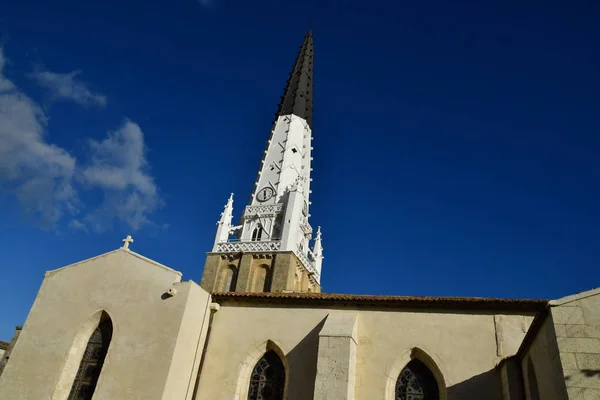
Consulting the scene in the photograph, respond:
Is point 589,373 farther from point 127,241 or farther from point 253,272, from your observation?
point 253,272

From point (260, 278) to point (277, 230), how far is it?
342 cm

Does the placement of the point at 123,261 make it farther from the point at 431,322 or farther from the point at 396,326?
the point at 431,322

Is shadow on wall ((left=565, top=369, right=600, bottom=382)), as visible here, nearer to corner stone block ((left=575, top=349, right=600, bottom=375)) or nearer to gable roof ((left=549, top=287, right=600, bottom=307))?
corner stone block ((left=575, top=349, right=600, bottom=375))

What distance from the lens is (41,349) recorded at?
44.6 ft

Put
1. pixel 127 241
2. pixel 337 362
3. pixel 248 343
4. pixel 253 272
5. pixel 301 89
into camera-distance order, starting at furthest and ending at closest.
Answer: pixel 301 89 < pixel 253 272 < pixel 127 241 < pixel 248 343 < pixel 337 362

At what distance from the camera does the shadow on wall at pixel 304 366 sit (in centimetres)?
1266

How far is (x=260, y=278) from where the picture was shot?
27.2m

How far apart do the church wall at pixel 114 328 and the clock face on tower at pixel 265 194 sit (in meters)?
16.7

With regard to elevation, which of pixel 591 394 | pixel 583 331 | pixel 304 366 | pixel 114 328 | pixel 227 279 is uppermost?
pixel 227 279

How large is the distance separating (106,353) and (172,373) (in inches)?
91.6

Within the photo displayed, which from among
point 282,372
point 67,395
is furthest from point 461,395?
point 67,395

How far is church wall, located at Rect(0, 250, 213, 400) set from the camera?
41.1 feet

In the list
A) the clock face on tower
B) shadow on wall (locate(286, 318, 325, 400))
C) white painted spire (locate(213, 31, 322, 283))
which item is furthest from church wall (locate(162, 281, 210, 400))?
the clock face on tower

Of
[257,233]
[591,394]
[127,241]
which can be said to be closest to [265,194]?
[257,233]
